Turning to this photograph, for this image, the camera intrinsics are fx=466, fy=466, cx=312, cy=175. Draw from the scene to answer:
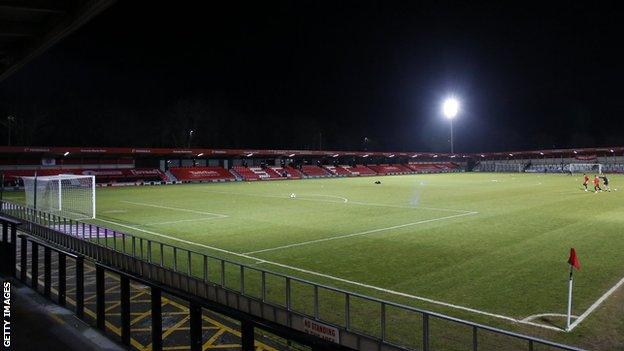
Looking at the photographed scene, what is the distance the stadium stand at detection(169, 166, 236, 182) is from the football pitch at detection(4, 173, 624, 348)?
34.9 metres

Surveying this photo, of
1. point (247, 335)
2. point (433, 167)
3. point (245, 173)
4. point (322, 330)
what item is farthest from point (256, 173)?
point (247, 335)

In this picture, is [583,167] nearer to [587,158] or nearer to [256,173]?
[587,158]

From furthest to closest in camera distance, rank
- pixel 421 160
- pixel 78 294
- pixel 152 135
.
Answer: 1. pixel 421 160
2. pixel 152 135
3. pixel 78 294

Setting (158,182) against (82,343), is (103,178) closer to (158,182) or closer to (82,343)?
(158,182)

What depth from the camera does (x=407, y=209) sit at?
30.8 metres

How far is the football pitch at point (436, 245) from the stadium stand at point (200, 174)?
1375 inches

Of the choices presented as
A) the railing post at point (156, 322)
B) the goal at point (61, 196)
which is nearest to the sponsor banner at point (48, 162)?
the goal at point (61, 196)

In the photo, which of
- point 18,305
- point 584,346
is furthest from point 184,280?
point 584,346

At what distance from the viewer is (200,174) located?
72.4 meters

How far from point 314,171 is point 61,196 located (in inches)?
2292

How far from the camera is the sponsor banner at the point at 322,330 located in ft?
21.4

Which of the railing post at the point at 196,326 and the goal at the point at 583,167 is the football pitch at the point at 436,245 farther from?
the goal at the point at 583,167

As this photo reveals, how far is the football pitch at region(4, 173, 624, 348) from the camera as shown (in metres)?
11.1

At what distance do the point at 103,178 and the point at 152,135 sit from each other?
34.6m
